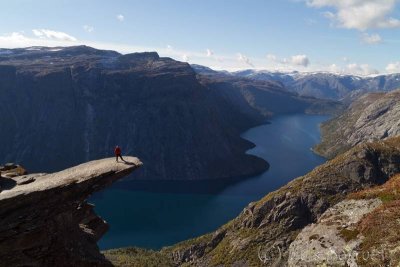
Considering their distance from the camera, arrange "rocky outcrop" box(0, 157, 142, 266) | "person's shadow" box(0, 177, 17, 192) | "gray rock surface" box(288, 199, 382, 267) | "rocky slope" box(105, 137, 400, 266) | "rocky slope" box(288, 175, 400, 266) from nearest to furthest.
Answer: "rocky slope" box(288, 175, 400, 266) → "rocky outcrop" box(0, 157, 142, 266) → "gray rock surface" box(288, 199, 382, 267) → "person's shadow" box(0, 177, 17, 192) → "rocky slope" box(105, 137, 400, 266)

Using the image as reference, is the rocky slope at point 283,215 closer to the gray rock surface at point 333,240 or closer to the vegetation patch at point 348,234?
the gray rock surface at point 333,240

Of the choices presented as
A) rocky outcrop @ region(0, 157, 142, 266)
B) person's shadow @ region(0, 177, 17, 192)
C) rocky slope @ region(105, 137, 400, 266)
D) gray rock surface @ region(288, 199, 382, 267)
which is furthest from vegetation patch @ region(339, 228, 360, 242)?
rocky slope @ region(105, 137, 400, 266)

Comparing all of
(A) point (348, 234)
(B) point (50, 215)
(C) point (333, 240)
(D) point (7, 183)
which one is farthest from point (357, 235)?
(D) point (7, 183)

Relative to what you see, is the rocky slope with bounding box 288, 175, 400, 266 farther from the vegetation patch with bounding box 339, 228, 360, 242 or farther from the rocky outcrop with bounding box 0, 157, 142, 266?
the rocky outcrop with bounding box 0, 157, 142, 266

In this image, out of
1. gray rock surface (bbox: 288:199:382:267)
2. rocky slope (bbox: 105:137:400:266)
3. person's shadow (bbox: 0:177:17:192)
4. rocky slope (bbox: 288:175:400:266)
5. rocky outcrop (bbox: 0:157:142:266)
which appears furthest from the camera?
rocky slope (bbox: 105:137:400:266)

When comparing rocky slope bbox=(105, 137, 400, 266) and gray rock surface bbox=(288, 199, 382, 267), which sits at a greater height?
gray rock surface bbox=(288, 199, 382, 267)

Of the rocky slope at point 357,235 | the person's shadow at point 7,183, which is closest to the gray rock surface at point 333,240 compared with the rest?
the rocky slope at point 357,235

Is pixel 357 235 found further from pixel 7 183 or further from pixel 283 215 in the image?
pixel 283 215
